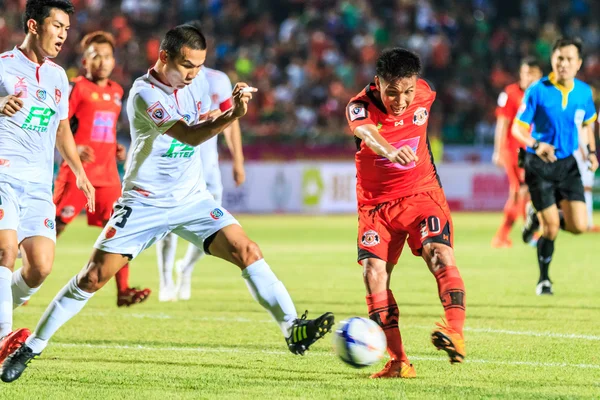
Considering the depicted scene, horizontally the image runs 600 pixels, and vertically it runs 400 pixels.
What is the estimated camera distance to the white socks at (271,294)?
19.8ft

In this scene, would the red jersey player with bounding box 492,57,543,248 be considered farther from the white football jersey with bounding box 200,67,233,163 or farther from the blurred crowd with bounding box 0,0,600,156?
the blurred crowd with bounding box 0,0,600,156

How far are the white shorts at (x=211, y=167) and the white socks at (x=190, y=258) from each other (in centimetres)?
53

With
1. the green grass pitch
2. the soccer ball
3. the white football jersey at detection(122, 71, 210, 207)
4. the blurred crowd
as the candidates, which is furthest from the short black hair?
the blurred crowd

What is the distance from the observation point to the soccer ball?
18.8ft

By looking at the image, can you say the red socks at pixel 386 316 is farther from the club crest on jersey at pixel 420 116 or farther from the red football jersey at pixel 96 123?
the red football jersey at pixel 96 123

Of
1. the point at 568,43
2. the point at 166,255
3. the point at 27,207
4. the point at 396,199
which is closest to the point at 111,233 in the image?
the point at 27,207

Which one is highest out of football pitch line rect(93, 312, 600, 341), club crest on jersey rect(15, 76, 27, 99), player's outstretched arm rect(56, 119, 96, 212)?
club crest on jersey rect(15, 76, 27, 99)

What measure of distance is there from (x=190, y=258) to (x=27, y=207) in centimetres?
381

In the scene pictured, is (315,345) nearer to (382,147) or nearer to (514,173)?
(382,147)

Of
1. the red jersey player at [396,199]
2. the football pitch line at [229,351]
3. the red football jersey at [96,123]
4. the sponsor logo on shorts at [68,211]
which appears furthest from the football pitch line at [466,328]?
the red jersey player at [396,199]

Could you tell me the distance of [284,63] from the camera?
2781 cm

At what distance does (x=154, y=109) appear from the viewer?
19.7 ft

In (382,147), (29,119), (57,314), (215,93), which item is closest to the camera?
(382,147)

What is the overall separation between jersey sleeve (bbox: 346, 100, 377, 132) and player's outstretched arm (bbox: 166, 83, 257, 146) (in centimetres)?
77
